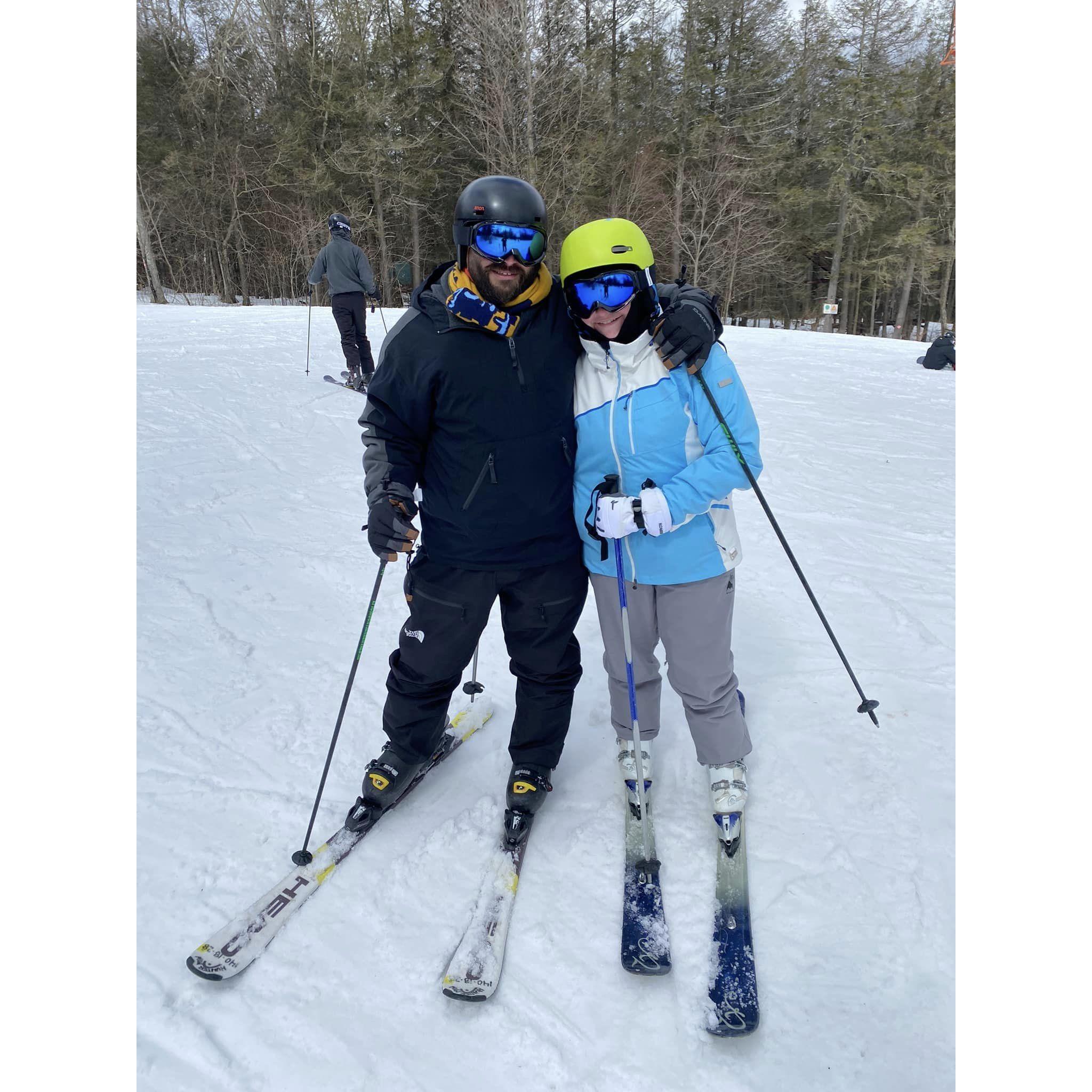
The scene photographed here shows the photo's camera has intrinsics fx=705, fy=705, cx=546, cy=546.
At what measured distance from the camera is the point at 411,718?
2.36 meters

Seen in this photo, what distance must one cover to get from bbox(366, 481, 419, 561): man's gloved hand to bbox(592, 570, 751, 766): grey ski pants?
605 mm

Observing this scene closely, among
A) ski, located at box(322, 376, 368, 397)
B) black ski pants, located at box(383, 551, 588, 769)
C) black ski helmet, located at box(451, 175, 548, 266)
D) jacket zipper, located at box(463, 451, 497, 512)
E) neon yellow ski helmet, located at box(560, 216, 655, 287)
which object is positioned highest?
ski, located at box(322, 376, 368, 397)

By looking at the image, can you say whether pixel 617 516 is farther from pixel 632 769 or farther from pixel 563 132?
pixel 563 132

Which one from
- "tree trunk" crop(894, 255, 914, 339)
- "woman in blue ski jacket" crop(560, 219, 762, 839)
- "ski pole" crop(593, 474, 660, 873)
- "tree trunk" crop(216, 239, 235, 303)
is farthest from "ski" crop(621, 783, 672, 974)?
"tree trunk" crop(894, 255, 914, 339)

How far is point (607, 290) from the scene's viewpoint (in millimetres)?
1909

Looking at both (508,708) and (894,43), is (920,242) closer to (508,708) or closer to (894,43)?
(894,43)

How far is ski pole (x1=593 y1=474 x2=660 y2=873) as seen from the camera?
79.7 inches

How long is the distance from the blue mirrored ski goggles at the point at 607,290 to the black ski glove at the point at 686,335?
0.39ft

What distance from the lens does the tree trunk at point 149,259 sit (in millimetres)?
20047

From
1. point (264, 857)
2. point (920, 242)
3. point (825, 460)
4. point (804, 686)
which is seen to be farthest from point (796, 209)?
point (264, 857)

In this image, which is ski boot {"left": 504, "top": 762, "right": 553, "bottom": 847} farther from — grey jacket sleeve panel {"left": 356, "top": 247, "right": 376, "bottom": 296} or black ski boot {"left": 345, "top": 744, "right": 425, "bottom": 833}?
grey jacket sleeve panel {"left": 356, "top": 247, "right": 376, "bottom": 296}

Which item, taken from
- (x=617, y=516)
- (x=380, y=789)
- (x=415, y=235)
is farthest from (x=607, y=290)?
(x=415, y=235)

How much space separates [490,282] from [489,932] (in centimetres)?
180

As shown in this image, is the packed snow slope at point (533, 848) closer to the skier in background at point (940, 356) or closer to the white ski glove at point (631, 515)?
the white ski glove at point (631, 515)
